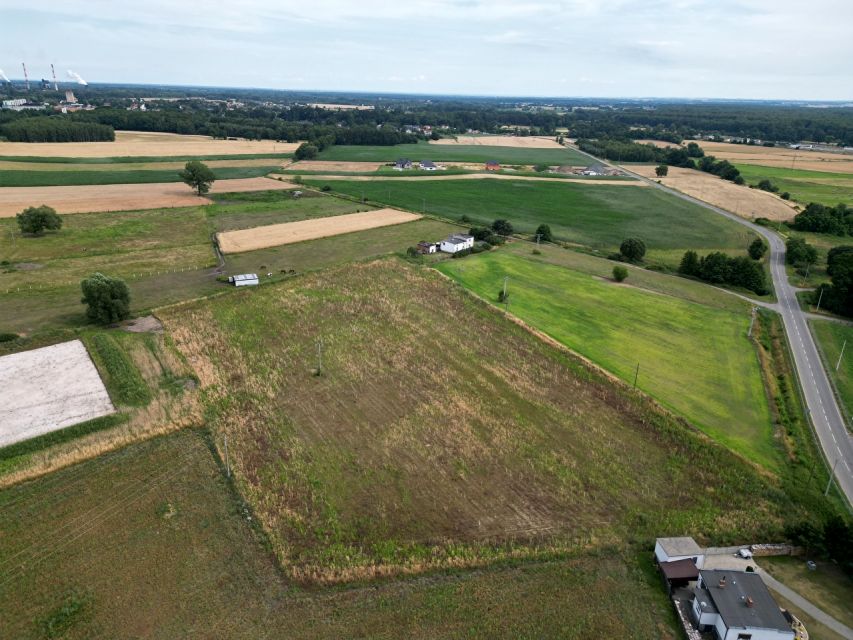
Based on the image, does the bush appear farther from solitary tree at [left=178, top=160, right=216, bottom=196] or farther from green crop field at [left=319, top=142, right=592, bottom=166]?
green crop field at [left=319, top=142, right=592, bottom=166]

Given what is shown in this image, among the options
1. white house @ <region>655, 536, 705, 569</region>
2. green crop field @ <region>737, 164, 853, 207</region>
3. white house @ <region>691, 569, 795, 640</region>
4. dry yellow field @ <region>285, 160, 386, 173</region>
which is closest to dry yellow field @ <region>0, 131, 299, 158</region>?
dry yellow field @ <region>285, 160, 386, 173</region>

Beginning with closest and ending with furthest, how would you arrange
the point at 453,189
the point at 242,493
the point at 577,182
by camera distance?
the point at 242,493 → the point at 453,189 → the point at 577,182

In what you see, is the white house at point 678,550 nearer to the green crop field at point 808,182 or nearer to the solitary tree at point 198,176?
the solitary tree at point 198,176

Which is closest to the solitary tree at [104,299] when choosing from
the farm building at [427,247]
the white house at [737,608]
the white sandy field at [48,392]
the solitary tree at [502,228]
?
the white sandy field at [48,392]

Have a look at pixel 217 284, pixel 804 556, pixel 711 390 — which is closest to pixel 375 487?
pixel 804 556

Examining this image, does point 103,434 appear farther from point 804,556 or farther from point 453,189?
point 453,189

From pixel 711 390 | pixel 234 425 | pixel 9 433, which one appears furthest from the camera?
pixel 711 390

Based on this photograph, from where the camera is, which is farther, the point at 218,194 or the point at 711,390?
the point at 218,194
